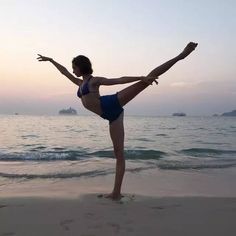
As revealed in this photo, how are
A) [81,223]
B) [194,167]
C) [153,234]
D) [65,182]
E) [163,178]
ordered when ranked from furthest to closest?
1. [194,167]
2. [163,178]
3. [65,182]
4. [81,223]
5. [153,234]

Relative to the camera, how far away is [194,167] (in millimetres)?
11125

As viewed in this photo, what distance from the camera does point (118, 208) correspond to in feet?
18.1

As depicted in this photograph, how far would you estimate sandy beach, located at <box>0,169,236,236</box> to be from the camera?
180 inches

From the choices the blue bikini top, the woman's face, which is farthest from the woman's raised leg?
the woman's face

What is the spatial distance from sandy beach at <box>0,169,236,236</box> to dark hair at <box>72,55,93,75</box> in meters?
1.87

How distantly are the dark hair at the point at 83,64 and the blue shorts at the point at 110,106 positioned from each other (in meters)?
0.44

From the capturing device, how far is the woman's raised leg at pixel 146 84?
19.5 ft

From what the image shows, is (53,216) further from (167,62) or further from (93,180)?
(93,180)

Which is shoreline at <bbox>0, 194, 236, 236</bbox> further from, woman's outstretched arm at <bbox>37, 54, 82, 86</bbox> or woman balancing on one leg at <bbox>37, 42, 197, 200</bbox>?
woman's outstretched arm at <bbox>37, 54, 82, 86</bbox>

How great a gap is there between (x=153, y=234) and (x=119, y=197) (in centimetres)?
182

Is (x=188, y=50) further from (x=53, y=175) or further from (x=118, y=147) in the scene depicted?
(x=53, y=175)

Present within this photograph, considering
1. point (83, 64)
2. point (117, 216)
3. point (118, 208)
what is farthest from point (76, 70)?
point (117, 216)

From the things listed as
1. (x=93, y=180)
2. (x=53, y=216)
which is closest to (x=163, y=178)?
(x=93, y=180)

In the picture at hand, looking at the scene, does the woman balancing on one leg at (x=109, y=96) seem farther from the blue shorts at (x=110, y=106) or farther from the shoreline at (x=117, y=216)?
the shoreline at (x=117, y=216)
